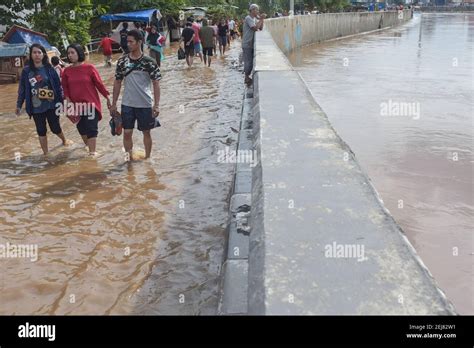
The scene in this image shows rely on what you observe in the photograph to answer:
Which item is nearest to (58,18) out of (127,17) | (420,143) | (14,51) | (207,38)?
(14,51)

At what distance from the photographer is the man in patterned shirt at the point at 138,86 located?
6.43 meters

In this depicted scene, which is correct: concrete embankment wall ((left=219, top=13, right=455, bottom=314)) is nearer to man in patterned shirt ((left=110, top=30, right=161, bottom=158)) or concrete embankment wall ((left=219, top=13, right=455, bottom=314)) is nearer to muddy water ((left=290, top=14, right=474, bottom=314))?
muddy water ((left=290, top=14, right=474, bottom=314))

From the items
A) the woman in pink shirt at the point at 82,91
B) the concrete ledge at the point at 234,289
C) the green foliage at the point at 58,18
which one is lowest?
the concrete ledge at the point at 234,289

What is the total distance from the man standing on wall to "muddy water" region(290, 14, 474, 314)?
6.20 feet

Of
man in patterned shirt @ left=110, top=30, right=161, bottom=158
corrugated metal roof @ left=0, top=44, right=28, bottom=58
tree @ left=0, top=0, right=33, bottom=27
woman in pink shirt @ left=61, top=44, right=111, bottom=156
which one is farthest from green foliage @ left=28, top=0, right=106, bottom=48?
man in patterned shirt @ left=110, top=30, right=161, bottom=158

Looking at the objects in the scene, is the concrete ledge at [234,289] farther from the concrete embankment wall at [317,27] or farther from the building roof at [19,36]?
the concrete embankment wall at [317,27]

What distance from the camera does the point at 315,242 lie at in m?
2.40

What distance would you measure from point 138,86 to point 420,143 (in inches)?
178

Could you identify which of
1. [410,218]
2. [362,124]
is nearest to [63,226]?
[410,218]

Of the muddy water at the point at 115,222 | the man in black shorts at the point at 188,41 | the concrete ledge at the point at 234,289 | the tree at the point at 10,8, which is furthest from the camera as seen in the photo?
the tree at the point at 10,8

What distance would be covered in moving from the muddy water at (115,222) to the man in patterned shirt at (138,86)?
24.9 inches

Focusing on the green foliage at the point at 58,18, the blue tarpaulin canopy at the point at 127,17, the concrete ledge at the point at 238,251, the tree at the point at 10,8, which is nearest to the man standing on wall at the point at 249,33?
the concrete ledge at the point at 238,251

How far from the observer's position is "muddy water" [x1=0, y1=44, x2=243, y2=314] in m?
3.73
